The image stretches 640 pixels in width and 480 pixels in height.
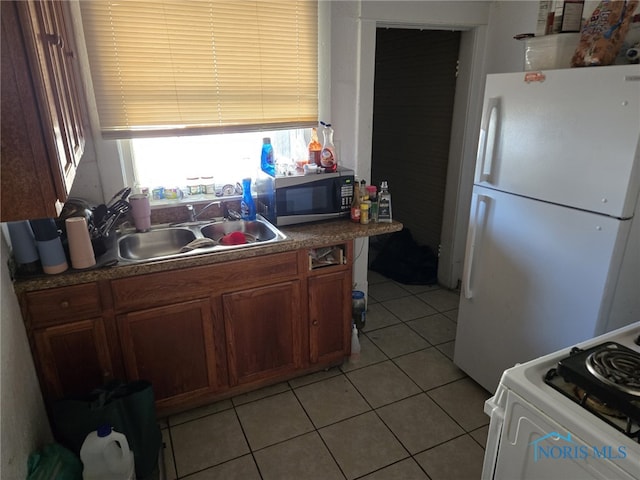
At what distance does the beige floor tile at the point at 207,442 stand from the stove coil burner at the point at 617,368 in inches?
61.4

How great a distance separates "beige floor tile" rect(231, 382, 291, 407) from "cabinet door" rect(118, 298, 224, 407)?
0.21 m

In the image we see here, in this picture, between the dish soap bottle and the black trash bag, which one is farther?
the black trash bag

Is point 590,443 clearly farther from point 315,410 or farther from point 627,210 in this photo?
point 315,410

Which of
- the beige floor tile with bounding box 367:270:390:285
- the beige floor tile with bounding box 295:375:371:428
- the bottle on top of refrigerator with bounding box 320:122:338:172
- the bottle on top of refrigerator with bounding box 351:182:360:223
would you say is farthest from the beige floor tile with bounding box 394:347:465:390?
the bottle on top of refrigerator with bounding box 320:122:338:172

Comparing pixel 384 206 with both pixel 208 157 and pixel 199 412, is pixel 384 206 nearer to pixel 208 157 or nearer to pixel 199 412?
pixel 208 157

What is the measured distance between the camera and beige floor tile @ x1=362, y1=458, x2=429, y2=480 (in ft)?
6.11

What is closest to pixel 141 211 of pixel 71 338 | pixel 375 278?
pixel 71 338

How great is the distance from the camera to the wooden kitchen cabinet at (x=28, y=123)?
3.42ft

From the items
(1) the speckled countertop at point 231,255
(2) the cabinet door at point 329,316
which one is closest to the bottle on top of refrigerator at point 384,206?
(1) the speckled countertop at point 231,255

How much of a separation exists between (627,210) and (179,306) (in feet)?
6.36

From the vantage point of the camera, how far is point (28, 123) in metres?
1.10

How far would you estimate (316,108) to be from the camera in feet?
8.63

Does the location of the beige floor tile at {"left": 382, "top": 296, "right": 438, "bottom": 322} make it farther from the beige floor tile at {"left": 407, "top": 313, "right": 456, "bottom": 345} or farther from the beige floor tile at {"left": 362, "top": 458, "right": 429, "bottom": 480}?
the beige floor tile at {"left": 362, "top": 458, "right": 429, "bottom": 480}

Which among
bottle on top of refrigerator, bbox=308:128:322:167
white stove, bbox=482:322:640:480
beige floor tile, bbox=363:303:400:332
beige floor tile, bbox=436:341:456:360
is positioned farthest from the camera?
beige floor tile, bbox=363:303:400:332
